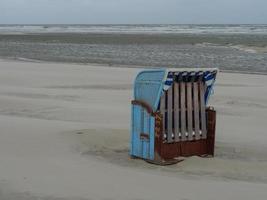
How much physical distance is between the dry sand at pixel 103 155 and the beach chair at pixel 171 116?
0.67 feet

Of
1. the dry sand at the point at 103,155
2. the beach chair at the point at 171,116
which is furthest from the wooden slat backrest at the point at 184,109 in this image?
the dry sand at the point at 103,155

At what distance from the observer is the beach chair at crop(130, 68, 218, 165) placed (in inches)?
261

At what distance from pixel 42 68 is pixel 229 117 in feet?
43.3

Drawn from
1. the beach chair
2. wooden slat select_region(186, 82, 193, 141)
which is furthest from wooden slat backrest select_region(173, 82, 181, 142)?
wooden slat select_region(186, 82, 193, 141)

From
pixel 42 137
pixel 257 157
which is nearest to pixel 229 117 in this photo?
pixel 257 157

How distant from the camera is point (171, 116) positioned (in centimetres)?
684

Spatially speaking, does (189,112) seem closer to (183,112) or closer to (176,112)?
(183,112)

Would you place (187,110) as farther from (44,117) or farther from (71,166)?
(44,117)

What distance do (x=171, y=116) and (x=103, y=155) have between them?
116 cm

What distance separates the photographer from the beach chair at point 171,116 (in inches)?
261

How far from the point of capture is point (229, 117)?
10906mm

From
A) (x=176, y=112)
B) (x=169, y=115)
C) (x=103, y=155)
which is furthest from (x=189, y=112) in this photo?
(x=103, y=155)

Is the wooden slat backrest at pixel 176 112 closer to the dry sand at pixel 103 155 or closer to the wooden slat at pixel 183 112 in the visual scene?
the wooden slat at pixel 183 112

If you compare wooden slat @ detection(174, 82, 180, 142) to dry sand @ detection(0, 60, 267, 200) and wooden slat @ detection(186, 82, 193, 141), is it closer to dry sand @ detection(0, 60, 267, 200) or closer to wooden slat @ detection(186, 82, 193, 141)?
wooden slat @ detection(186, 82, 193, 141)
